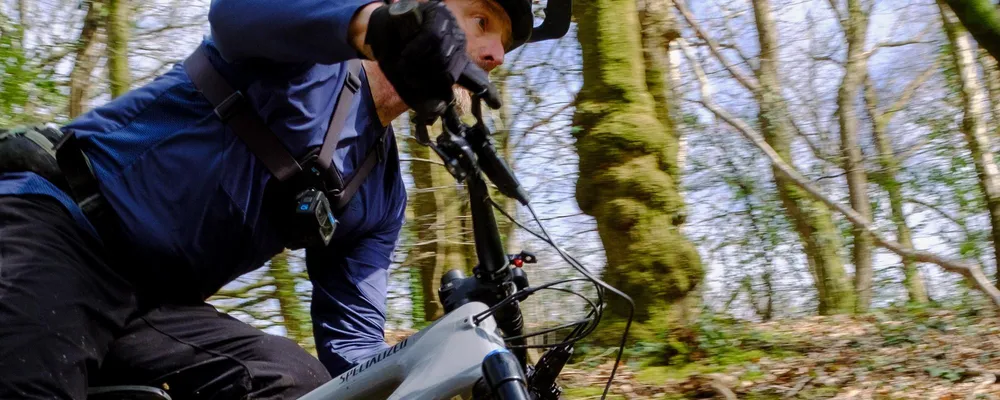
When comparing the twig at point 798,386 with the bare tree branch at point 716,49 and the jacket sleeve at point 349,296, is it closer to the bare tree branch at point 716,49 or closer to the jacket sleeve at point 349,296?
the jacket sleeve at point 349,296

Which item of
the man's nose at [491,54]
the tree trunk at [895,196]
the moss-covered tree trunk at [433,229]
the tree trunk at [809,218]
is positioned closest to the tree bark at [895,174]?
the tree trunk at [895,196]

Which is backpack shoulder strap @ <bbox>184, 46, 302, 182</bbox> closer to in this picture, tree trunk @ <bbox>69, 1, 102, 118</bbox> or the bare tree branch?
tree trunk @ <bbox>69, 1, 102, 118</bbox>

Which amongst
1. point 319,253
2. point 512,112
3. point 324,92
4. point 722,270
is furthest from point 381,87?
point 722,270

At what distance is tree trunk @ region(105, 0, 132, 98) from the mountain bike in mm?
4719

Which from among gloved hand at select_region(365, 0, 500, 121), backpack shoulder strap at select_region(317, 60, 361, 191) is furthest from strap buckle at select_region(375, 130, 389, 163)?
gloved hand at select_region(365, 0, 500, 121)

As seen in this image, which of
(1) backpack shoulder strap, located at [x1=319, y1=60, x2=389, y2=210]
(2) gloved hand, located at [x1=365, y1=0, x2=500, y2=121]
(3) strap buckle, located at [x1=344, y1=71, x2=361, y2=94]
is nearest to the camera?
(2) gloved hand, located at [x1=365, y1=0, x2=500, y2=121]

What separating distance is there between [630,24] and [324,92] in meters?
3.64

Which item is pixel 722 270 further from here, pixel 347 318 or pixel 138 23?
pixel 347 318

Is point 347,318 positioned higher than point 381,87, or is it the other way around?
point 381,87

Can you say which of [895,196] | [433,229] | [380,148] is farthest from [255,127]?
[895,196]

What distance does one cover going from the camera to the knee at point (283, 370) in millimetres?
2176

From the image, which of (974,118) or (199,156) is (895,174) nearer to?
(974,118)

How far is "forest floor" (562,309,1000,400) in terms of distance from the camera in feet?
13.5

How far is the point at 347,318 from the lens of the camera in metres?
2.59
